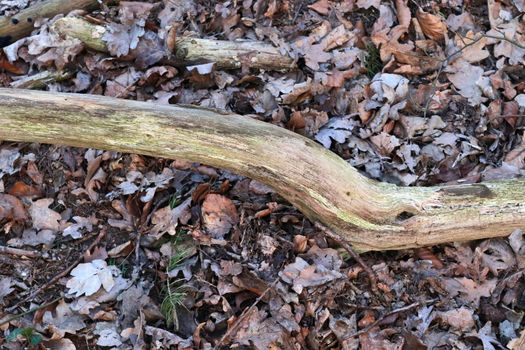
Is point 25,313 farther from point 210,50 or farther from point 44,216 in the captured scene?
point 210,50

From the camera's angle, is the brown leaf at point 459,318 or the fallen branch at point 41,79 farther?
the fallen branch at point 41,79

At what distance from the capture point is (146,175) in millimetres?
3732

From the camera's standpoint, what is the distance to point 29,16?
14.8 feet

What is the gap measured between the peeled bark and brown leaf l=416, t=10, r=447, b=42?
1.55m

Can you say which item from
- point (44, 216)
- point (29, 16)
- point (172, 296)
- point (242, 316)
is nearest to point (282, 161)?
point (242, 316)

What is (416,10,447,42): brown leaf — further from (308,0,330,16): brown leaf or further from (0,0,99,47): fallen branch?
(0,0,99,47): fallen branch

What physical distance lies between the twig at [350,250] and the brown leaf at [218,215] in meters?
0.58

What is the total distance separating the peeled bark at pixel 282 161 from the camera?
309 centimetres

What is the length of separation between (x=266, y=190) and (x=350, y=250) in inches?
27.5

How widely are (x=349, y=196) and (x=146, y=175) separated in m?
1.48

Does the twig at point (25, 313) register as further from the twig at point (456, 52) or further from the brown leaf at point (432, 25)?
the brown leaf at point (432, 25)

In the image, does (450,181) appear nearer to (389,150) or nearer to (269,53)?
(389,150)

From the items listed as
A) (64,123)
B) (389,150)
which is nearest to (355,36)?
(389,150)

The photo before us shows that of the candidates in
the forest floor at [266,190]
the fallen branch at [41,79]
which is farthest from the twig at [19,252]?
the fallen branch at [41,79]
